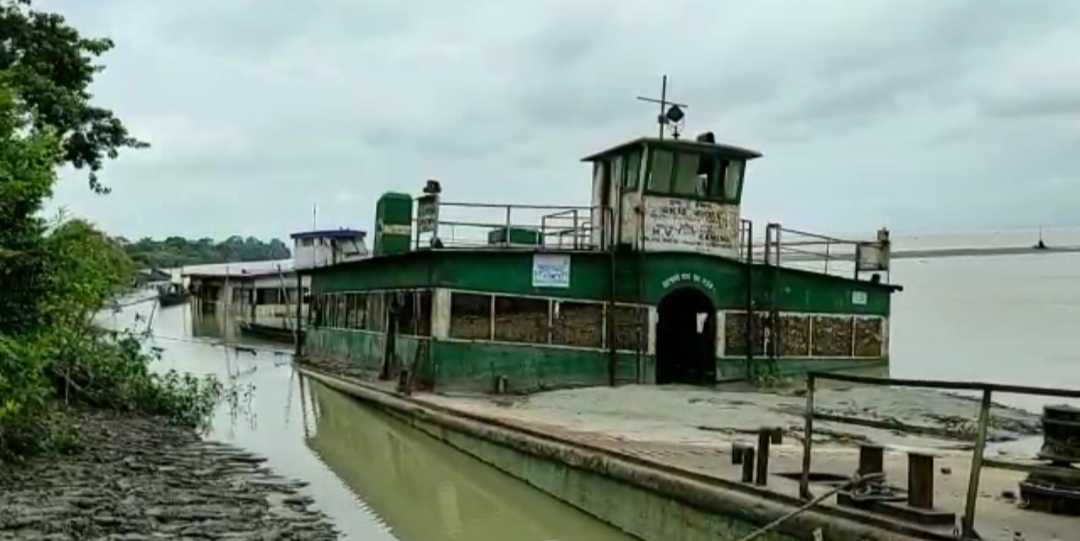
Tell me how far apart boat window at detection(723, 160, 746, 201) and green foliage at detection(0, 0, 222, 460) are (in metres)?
10.3

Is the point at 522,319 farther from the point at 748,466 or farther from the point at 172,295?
the point at 172,295

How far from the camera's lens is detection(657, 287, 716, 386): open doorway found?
2091 cm

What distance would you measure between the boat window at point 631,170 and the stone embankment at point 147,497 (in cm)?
908

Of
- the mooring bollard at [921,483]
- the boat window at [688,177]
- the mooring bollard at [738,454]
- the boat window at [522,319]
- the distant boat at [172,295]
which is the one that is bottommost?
the mooring bollard at [738,454]

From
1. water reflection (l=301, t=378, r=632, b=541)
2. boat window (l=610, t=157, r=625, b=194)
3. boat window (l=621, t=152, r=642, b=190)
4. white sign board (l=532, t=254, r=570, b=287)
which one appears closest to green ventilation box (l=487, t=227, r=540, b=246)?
boat window (l=610, t=157, r=625, b=194)

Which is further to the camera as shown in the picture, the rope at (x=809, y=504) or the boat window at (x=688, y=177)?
the boat window at (x=688, y=177)

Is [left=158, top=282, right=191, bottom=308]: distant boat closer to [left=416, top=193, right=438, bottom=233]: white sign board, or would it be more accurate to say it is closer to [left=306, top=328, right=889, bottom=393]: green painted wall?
[left=416, top=193, right=438, bottom=233]: white sign board

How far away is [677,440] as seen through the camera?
1161 cm

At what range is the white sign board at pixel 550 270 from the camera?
19094 mm

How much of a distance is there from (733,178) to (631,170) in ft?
7.15

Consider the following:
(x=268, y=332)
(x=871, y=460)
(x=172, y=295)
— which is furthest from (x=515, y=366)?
(x=172, y=295)

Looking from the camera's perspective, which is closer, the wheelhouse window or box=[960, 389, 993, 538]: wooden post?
box=[960, 389, 993, 538]: wooden post

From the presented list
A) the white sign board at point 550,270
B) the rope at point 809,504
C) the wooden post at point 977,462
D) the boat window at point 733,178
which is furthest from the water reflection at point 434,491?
the boat window at point 733,178

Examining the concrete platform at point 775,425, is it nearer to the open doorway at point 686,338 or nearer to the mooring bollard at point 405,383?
the mooring bollard at point 405,383
